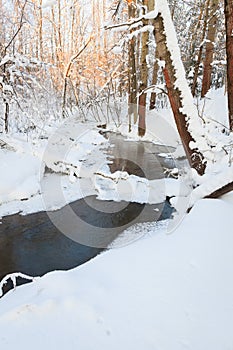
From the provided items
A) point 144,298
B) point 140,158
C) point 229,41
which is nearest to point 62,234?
point 144,298

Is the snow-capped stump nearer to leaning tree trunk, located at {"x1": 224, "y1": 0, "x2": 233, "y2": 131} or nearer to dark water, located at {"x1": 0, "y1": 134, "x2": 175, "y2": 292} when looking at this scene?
dark water, located at {"x1": 0, "y1": 134, "x2": 175, "y2": 292}

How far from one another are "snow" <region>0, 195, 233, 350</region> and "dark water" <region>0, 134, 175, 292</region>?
Answer: 1124mm

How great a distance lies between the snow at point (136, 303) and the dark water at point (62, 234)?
1.12 m

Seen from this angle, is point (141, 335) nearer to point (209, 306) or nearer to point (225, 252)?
point (209, 306)

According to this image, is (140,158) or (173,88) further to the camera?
(140,158)

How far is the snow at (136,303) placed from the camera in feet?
5.47

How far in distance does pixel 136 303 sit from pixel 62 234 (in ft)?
8.40

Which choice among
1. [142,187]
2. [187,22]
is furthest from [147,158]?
[187,22]

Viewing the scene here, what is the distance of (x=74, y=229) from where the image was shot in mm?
4461

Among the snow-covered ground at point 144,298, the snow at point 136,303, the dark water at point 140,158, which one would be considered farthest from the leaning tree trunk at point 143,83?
the snow at point 136,303

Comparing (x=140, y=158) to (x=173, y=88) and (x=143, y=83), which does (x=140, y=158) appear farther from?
(x=173, y=88)

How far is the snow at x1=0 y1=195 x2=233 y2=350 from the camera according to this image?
1668 mm

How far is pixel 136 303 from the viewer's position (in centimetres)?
193

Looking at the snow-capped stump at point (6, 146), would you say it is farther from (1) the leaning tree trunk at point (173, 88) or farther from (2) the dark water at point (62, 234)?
(1) the leaning tree trunk at point (173, 88)
